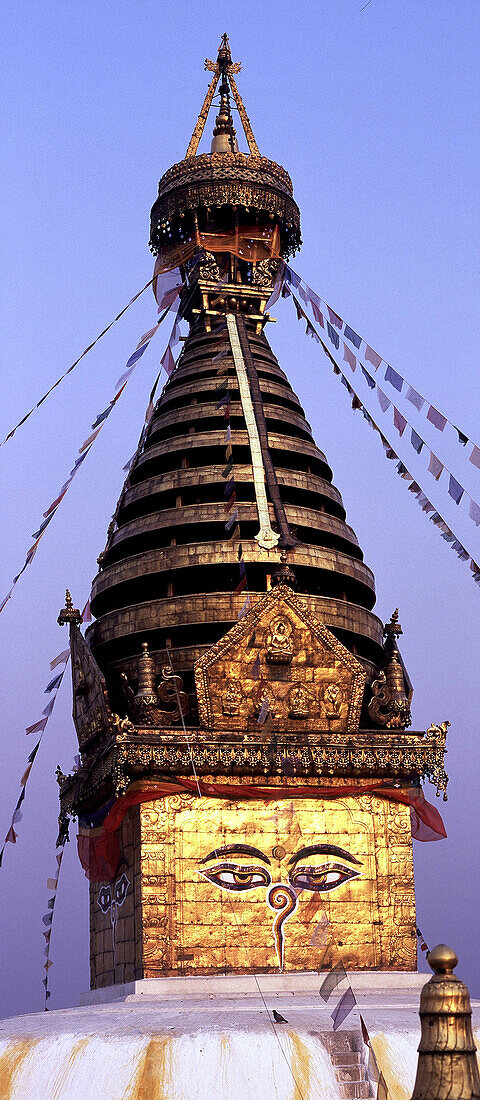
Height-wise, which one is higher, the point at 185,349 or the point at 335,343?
the point at 185,349

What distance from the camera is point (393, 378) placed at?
1445 cm

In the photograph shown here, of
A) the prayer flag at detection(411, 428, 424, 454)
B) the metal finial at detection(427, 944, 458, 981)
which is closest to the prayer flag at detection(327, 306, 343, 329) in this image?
the prayer flag at detection(411, 428, 424, 454)

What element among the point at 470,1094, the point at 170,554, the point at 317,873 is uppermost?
the point at 170,554

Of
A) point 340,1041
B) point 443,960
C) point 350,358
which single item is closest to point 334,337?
point 350,358

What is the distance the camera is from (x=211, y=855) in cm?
1366

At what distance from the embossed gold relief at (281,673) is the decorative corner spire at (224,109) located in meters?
9.64

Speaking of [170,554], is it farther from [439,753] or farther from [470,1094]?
[470,1094]

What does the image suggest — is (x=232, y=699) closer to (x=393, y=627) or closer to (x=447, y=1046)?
(x=393, y=627)

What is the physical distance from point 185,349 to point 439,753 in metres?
8.47

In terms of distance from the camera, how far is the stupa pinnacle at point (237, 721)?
1366 cm

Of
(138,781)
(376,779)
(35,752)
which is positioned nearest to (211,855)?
(138,781)

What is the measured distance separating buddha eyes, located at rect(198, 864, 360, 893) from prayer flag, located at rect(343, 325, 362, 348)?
259 inches

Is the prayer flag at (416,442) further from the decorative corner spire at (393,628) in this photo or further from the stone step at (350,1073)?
the stone step at (350,1073)

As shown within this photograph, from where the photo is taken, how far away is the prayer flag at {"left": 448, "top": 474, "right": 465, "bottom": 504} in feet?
44.3
